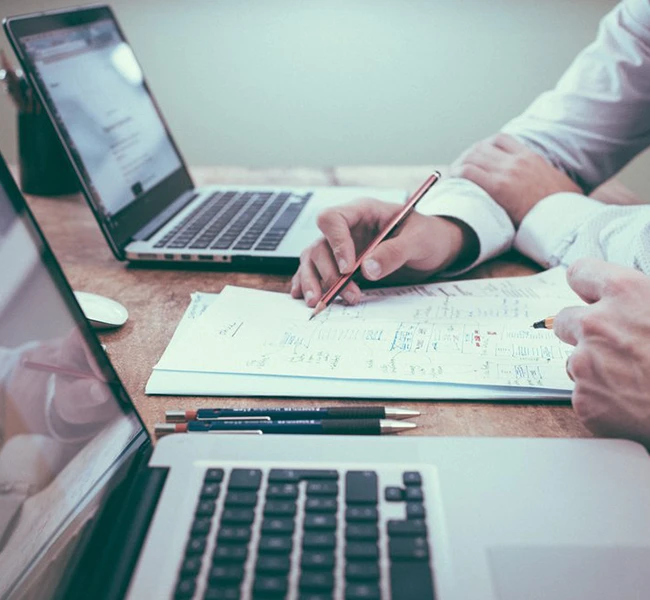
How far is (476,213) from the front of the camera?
801 millimetres

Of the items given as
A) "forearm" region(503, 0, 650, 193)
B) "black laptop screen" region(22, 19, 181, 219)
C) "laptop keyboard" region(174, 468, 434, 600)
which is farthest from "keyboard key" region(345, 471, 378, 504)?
"forearm" region(503, 0, 650, 193)

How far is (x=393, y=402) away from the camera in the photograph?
520 millimetres

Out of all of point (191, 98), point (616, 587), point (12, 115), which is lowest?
point (616, 587)

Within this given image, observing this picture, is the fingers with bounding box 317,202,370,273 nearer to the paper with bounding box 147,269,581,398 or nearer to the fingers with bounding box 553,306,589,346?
the paper with bounding box 147,269,581,398

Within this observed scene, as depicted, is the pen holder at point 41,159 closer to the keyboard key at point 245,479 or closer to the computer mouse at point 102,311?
the computer mouse at point 102,311

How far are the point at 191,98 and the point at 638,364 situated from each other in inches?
65.0

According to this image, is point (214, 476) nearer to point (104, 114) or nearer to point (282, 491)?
point (282, 491)

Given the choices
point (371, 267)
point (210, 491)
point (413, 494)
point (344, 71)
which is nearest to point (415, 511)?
point (413, 494)

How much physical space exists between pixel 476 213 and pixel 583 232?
5.0 inches

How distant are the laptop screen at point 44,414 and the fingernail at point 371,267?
31 cm

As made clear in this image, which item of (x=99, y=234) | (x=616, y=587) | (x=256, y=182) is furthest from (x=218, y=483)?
(x=256, y=182)

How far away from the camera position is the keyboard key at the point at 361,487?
0.37 metres

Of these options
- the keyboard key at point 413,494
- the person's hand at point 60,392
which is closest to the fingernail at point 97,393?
the person's hand at point 60,392

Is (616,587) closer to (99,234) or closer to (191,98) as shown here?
(99,234)
